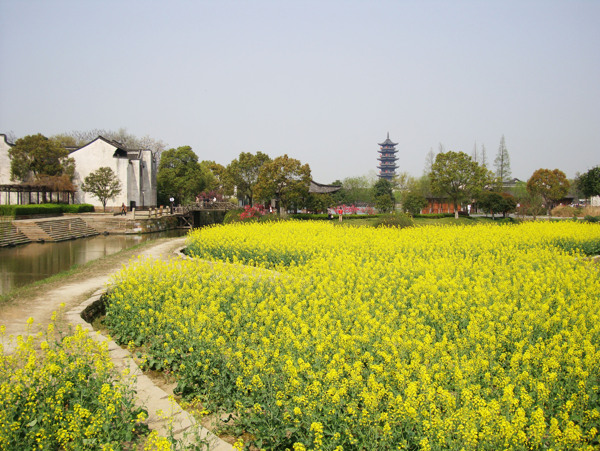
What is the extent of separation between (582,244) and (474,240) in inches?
164

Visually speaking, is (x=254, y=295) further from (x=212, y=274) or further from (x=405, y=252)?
(x=405, y=252)

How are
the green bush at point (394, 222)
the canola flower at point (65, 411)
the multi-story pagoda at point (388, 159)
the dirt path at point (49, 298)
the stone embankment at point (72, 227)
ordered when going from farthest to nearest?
the multi-story pagoda at point (388, 159) < the stone embankment at point (72, 227) < the green bush at point (394, 222) < the dirt path at point (49, 298) < the canola flower at point (65, 411)

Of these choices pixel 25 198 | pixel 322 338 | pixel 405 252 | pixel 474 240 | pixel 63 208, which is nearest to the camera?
pixel 322 338

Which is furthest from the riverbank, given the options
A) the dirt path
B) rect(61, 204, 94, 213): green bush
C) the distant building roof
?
the dirt path

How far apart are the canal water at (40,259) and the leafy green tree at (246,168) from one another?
1053 inches

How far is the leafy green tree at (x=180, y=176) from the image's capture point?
56.5 metres

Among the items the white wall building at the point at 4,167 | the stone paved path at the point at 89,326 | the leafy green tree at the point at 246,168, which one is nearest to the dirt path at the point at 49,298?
the stone paved path at the point at 89,326

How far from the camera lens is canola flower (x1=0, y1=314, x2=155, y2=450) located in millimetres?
3318

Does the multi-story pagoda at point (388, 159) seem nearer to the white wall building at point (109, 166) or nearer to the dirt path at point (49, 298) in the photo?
the white wall building at point (109, 166)

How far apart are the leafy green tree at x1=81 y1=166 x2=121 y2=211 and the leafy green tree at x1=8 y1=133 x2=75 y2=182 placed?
2563 millimetres

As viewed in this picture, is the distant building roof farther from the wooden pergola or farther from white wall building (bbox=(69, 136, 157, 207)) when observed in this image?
the wooden pergola

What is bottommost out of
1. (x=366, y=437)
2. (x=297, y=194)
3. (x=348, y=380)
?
(x=366, y=437)

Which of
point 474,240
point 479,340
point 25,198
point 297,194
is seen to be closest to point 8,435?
point 479,340

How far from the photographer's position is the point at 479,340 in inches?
209
